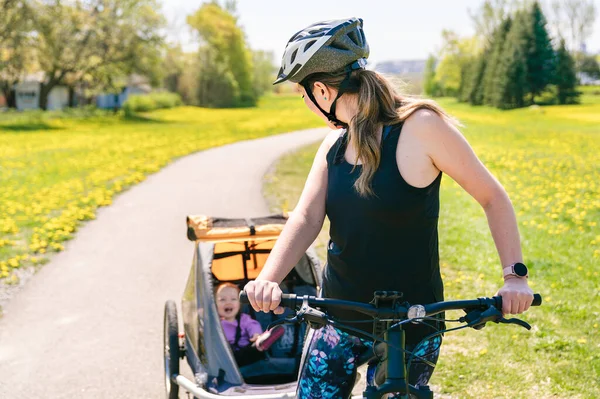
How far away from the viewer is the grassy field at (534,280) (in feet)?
14.4

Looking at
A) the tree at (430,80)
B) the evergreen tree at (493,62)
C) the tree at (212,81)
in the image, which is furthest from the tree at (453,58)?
the tree at (212,81)

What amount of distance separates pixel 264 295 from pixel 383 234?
401 mm

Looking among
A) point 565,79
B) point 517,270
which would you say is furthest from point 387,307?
point 565,79

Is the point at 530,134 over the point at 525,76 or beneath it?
beneath

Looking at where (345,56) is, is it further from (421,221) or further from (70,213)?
(70,213)

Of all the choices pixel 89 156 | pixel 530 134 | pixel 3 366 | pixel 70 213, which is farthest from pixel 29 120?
pixel 3 366

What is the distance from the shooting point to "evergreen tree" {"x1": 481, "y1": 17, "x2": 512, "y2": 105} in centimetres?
6062

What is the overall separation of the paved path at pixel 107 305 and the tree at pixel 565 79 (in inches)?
1907

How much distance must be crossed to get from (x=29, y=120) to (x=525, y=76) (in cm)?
3774

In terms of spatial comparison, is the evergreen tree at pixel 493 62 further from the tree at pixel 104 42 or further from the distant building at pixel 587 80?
the tree at pixel 104 42

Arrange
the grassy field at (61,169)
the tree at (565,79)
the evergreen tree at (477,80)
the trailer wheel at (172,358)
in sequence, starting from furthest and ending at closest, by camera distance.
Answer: the evergreen tree at (477,80) < the tree at (565,79) < the grassy field at (61,169) < the trailer wheel at (172,358)

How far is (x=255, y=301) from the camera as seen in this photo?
2.06 metres

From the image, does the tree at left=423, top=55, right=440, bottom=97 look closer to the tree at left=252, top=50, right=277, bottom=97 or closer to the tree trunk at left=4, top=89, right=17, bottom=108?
the tree at left=252, top=50, right=277, bottom=97

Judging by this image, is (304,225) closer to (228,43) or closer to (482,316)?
(482,316)
